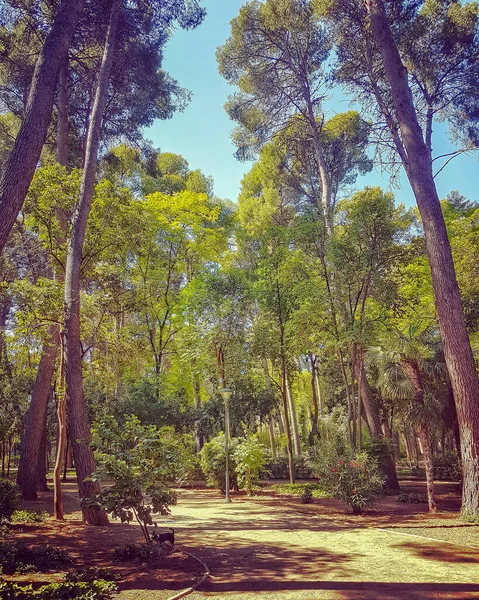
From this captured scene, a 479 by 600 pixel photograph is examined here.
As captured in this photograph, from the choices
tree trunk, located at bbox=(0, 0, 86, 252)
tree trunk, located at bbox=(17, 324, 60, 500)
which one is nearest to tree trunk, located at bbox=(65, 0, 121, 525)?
tree trunk, located at bbox=(0, 0, 86, 252)

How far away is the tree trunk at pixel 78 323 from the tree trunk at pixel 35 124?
258cm

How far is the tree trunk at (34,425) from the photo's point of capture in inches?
418

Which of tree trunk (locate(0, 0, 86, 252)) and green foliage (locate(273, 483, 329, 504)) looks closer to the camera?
tree trunk (locate(0, 0, 86, 252))

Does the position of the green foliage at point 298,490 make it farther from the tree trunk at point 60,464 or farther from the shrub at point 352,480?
the tree trunk at point 60,464

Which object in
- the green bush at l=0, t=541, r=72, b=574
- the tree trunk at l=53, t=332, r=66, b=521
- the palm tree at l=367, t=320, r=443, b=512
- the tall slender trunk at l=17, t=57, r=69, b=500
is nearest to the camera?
the green bush at l=0, t=541, r=72, b=574

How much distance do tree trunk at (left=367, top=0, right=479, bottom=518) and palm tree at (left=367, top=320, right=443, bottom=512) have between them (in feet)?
6.92

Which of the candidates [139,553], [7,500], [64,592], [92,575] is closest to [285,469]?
[7,500]

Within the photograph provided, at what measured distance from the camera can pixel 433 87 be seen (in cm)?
1270

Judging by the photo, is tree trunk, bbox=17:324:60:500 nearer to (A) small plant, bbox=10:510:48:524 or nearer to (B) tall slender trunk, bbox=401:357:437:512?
(A) small plant, bbox=10:510:48:524

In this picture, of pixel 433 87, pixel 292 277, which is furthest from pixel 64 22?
pixel 433 87

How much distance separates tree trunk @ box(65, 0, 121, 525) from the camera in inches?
297

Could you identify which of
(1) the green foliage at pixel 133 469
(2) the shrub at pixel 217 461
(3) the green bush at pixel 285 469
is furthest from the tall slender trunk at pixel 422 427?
(3) the green bush at pixel 285 469

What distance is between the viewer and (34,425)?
1100cm

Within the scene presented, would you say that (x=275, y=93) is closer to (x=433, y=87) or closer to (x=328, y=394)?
(x=433, y=87)
